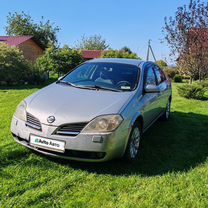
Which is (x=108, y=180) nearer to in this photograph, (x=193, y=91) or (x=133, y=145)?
(x=133, y=145)

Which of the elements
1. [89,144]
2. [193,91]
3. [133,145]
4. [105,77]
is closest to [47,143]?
[89,144]

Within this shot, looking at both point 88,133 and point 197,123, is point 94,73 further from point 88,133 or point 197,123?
point 197,123

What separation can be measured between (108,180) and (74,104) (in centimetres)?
110

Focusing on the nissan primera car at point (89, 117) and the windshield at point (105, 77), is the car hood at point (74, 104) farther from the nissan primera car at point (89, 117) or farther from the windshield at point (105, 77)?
the windshield at point (105, 77)

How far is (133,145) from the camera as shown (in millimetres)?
4023

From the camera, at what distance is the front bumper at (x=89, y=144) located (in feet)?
11.0

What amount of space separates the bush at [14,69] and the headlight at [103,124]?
11.7 m

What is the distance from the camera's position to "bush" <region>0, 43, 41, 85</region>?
46.1ft

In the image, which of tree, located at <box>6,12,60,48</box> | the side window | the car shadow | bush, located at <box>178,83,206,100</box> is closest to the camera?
the car shadow

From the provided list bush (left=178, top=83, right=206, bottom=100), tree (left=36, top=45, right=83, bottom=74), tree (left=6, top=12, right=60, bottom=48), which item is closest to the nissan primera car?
bush (left=178, top=83, right=206, bottom=100)

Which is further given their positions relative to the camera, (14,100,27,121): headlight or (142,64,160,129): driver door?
(142,64,160,129): driver door

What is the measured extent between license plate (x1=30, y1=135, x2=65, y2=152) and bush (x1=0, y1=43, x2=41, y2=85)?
11.3 meters

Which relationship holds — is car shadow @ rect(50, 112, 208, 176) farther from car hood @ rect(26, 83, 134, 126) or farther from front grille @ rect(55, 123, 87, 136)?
car hood @ rect(26, 83, 134, 126)

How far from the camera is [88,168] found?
3674 mm
